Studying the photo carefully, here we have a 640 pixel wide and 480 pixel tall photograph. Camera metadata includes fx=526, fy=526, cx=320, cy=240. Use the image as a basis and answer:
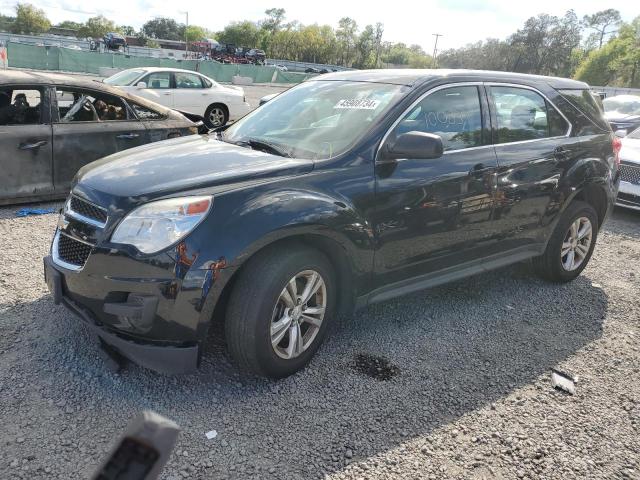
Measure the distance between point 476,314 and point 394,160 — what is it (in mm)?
1653

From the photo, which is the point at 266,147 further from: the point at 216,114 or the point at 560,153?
the point at 216,114

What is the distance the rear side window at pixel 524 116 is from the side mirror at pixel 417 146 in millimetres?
1030

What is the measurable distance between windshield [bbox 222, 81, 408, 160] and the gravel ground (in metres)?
1.36

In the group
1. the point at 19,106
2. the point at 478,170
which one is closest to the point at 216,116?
the point at 19,106

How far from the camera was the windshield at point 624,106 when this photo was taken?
13.3 m

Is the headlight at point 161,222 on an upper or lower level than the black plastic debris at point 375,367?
upper

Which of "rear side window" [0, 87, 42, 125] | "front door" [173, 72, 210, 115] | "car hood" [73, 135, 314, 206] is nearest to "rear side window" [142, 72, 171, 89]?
"front door" [173, 72, 210, 115]

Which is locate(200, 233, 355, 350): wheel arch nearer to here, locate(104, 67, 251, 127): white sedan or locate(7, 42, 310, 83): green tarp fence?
locate(104, 67, 251, 127): white sedan

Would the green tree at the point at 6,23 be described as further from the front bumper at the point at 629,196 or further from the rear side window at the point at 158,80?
the front bumper at the point at 629,196

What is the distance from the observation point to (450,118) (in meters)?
3.75

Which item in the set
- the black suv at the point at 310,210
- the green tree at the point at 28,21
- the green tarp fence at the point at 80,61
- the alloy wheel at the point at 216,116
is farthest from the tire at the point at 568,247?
the green tree at the point at 28,21

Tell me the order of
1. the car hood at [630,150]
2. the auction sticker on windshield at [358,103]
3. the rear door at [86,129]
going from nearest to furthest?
the auction sticker on windshield at [358,103] < the rear door at [86,129] < the car hood at [630,150]

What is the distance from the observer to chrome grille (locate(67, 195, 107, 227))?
2.83 m

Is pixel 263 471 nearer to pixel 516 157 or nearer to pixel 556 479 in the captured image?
pixel 556 479
